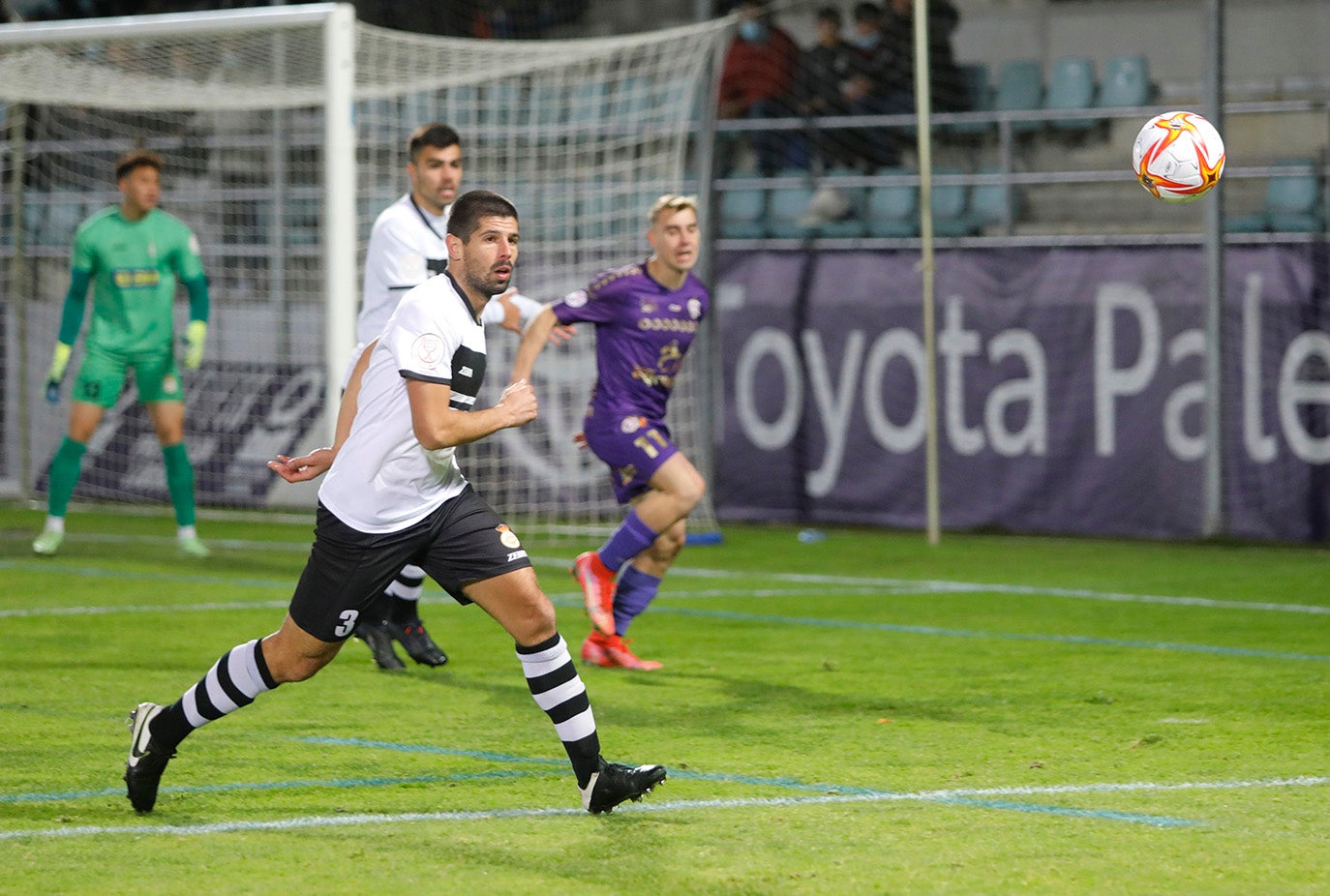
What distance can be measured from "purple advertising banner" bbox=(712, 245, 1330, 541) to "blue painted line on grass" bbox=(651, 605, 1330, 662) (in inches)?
182

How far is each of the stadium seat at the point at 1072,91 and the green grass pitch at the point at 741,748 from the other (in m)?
5.55

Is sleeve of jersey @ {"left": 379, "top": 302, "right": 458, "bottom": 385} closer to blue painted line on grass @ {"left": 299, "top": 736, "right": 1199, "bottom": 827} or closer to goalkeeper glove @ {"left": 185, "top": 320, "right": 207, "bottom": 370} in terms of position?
blue painted line on grass @ {"left": 299, "top": 736, "right": 1199, "bottom": 827}

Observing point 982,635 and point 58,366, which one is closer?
point 982,635

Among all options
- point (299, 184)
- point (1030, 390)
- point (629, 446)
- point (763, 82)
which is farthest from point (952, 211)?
point (629, 446)

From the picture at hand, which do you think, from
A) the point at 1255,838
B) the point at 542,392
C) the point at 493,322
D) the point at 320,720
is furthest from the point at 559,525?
the point at 1255,838

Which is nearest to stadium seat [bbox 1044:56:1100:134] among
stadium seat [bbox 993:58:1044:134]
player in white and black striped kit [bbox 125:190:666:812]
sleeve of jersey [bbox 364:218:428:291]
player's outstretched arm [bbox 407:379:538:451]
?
stadium seat [bbox 993:58:1044:134]

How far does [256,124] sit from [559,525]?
5913 mm

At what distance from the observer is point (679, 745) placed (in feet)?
21.7

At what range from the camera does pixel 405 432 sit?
5.55m

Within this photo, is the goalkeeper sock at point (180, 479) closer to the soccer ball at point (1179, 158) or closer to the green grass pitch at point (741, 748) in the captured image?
the green grass pitch at point (741, 748)

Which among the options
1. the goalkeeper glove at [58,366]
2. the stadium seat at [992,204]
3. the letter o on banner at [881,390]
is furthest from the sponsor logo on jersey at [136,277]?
the stadium seat at [992,204]

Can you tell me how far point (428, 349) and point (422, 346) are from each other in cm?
2

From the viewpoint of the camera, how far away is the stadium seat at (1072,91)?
15.8 metres

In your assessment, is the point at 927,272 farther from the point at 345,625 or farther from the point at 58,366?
the point at 345,625
